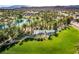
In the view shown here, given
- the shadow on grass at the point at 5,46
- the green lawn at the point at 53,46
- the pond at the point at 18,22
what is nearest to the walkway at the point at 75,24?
the green lawn at the point at 53,46

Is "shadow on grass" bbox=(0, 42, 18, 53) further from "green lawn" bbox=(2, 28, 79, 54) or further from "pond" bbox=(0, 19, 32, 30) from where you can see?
"pond" bbox=(0, 19, 32, 30)

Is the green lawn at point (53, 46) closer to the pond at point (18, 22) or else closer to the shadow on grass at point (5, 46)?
the shadow on grass at point (5, 46)

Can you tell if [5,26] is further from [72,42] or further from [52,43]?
[72,42]

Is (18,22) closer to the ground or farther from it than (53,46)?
farther from it

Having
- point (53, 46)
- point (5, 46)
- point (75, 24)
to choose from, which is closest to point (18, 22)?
point (5, 46)

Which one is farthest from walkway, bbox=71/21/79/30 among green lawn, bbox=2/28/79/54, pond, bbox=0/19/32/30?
pond, bbox=0/19/32/30

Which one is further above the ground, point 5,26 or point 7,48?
point 5,26

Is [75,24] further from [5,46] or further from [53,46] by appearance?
[5,46]

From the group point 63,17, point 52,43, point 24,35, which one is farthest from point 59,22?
point 24,35
